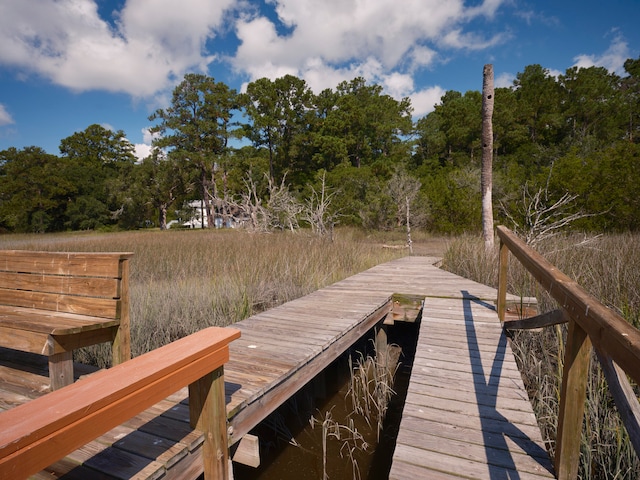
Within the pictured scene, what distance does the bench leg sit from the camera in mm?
1979

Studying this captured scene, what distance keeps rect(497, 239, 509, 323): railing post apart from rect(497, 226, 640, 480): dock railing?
1304 millimetres

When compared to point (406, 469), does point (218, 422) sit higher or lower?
higher

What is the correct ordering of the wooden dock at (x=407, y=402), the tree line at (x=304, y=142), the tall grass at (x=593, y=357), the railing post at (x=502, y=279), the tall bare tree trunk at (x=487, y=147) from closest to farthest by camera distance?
the wooden dock at (x=407, y=402) → the tall grass at (x=593, y=357) → the railing post at (x=502, y=279) → the tall bare tree trunk at (x=487, y=147) → the tree line at (x=304, y=142)

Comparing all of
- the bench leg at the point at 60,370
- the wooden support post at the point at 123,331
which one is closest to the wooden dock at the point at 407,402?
the bench leg at the point at 60,370

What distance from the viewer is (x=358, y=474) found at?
2.90 m

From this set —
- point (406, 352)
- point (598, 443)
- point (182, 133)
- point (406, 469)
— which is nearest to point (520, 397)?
point (598, 443)

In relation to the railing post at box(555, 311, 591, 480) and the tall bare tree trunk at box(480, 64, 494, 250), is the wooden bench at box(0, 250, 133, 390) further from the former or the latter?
the tall bare tree trunk at box(480, 64, 494, 250)

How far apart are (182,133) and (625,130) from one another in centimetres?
4079

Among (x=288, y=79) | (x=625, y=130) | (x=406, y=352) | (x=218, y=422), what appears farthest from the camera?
(x=288, y=79)

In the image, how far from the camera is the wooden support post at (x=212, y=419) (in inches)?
58.4

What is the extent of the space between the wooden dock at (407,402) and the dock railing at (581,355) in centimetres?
23

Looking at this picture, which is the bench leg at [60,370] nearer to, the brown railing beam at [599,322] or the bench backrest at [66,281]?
the bench backrest at [66,281]

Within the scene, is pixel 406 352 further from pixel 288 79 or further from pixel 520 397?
pixel 288 79

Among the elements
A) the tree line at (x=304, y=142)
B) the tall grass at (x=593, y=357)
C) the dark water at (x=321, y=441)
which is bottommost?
the dark water at (x=321, y=441)
